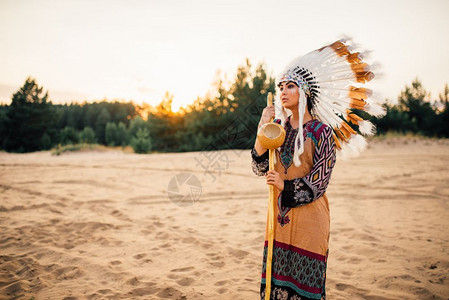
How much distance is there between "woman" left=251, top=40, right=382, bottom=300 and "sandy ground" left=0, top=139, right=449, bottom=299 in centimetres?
124

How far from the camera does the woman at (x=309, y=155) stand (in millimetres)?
1713

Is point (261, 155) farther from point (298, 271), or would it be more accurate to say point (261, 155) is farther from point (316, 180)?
point (298, 271)

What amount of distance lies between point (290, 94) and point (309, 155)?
A: 468mm

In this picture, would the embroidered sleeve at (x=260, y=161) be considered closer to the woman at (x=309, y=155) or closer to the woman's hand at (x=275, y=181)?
the woman at (x=309, y=155)

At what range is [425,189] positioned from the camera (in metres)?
7.15

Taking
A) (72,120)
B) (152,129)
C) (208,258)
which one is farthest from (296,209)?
(72,120)

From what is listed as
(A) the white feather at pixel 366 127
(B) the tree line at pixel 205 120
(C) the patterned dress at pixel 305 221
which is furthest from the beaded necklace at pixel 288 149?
(B) the tree line at pixel 205 120

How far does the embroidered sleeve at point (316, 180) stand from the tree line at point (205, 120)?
676 inches

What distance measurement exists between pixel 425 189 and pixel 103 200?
8899 mm

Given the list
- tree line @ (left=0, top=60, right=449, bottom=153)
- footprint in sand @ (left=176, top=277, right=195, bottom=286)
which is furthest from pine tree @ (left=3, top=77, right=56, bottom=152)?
footprint in sand @ (left=176, top=277, right=195, bottom=286)

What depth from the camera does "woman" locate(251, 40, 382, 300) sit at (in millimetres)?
1713

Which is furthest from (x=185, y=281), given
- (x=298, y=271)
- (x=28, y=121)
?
(x=28, y=121)

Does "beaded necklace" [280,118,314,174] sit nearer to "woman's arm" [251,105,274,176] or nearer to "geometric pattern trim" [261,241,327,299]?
"woman's arm" [251,105,274,176]

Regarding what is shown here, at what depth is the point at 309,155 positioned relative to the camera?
5.78 ft
